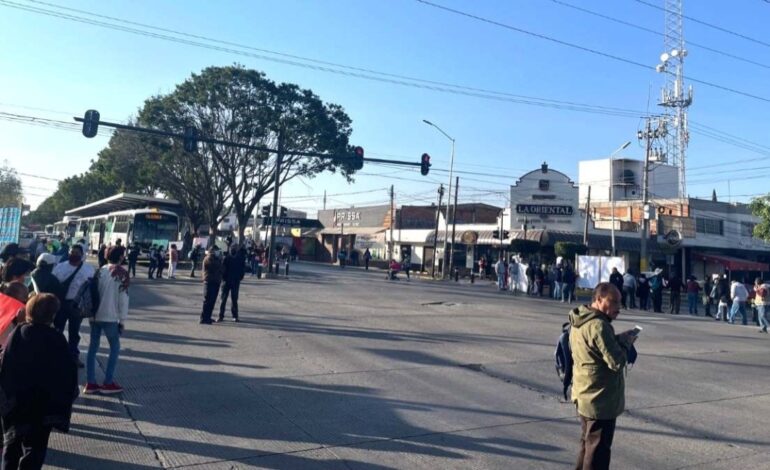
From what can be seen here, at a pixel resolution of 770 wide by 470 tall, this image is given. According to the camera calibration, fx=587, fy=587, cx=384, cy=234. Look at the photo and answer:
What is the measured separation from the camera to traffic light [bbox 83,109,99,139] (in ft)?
58.3

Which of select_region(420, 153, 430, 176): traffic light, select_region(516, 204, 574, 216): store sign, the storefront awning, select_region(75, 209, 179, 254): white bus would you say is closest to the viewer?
select_region(420, 153, 430, 176): traffic light

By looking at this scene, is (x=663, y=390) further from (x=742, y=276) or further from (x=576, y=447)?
(x=742, y=276)

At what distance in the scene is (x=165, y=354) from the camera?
30.9 feet

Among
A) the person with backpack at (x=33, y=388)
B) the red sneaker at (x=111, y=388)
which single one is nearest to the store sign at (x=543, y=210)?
the red sneaker at (x=111, y=388)

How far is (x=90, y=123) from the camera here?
17.8 m

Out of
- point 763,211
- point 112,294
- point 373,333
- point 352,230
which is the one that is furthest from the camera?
point 352,230

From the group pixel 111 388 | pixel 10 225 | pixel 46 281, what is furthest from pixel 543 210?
pixel 46 281

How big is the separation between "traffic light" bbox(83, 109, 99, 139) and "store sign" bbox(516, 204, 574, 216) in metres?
29.5

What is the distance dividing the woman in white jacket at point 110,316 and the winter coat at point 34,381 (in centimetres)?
293

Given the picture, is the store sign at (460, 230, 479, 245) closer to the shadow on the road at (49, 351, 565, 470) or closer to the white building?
the white building

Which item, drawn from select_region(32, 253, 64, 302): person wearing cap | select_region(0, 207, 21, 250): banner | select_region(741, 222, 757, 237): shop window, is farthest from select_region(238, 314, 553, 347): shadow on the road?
select_region(741, 222, 757, 237): shop window

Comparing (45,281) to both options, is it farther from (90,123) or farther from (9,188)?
(9,188)

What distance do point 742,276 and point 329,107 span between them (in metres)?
35.6

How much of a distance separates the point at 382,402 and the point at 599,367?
11.4 feet
